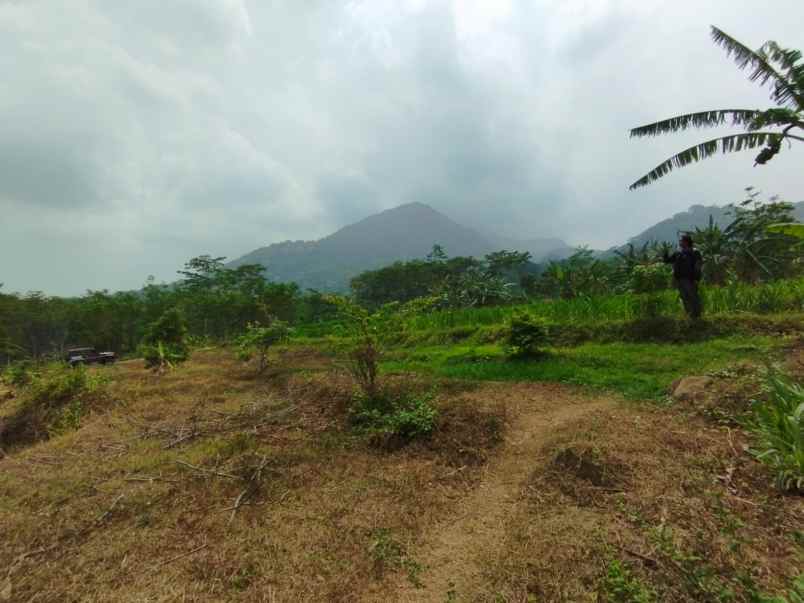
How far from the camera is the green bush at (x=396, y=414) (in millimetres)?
4938

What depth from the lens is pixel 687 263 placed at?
26.1ft

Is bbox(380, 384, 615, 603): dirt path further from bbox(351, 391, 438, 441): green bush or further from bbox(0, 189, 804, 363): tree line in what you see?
bbox(0, 189, 804, 363): tree line

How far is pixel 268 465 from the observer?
4.30 metres

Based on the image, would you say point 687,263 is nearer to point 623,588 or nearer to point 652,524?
point 652,524

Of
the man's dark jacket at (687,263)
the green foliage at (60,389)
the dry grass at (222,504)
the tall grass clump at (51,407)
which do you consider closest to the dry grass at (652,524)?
the dry grass at (222,504)

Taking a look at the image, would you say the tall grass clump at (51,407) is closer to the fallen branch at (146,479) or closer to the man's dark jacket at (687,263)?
the fallen branch at (146,479)

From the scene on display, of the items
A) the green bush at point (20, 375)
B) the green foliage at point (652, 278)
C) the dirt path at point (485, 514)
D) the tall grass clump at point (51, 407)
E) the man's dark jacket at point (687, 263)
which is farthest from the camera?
the green bush at point (20, 375)

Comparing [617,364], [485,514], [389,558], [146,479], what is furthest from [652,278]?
[146,479]

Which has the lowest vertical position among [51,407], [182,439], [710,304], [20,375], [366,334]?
[182,439]

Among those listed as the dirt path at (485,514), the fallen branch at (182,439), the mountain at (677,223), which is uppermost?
the mountain at (677,223)

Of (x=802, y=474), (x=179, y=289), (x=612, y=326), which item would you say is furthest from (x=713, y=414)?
(x=179, y=289)

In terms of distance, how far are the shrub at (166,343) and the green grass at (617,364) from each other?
9208 millimetres

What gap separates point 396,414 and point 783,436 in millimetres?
4061

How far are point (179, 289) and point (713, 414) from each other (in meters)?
47.0
